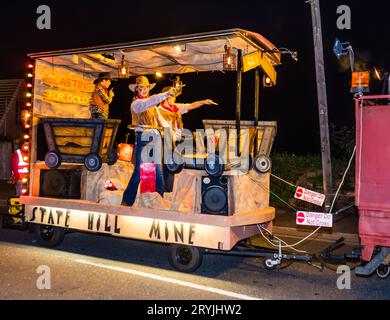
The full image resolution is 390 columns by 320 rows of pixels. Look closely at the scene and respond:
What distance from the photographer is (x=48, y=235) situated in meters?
7.64

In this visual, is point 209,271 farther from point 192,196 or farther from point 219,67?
point 219,67

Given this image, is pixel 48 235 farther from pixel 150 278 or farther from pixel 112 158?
pixel 150 278

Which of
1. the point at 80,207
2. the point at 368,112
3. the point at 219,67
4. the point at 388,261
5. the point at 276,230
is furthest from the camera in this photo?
the point at 276,230

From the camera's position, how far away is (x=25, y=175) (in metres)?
7.73

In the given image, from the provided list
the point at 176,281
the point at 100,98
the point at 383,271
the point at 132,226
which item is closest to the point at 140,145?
the point at 132,226

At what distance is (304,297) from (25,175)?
4.83 m

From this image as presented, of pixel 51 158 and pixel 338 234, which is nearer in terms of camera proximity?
pixel 51 158

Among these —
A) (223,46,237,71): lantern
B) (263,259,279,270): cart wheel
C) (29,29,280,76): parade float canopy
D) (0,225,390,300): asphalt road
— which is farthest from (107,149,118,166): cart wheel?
(263,259,279,270): cart wheel

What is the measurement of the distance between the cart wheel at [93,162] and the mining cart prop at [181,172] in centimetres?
2

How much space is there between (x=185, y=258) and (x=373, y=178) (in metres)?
2.59

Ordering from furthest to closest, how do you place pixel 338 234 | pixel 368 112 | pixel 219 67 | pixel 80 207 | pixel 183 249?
pixel 338 234, pixel 219 67, pixel 80 207, pixel 183 249, pixel 368 112

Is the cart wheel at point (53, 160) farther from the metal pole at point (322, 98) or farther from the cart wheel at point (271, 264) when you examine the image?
the metal pole at point (322, 98)

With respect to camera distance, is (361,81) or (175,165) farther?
(175,165)

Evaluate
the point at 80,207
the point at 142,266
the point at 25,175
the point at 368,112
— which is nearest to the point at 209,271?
the point at 142,266
